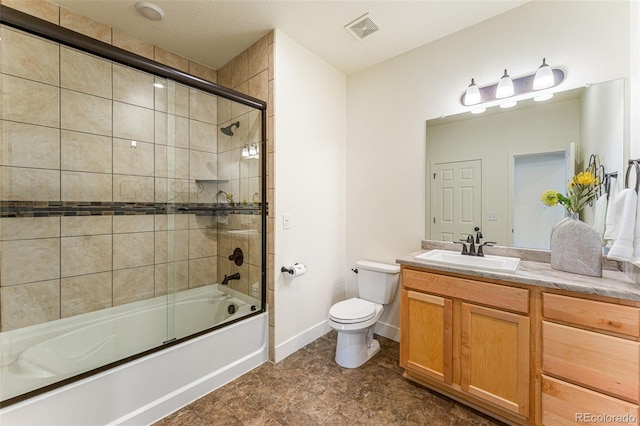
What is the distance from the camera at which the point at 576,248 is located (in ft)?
4.55

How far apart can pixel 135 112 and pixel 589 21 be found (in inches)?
125

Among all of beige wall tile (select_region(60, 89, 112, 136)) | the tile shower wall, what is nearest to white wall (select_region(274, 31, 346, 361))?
the tile shower wall

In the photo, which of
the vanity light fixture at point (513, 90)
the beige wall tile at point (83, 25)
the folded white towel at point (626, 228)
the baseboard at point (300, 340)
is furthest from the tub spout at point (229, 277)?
the folded white towel at point (626, 228)

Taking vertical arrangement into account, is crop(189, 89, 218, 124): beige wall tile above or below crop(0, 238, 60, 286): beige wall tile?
above

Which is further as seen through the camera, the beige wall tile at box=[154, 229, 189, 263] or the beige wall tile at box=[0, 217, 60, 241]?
the beige wall tile at box=[154, 229, 189, 263]

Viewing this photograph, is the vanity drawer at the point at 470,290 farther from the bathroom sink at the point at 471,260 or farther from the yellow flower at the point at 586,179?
the yellow flower at the point at 586,179

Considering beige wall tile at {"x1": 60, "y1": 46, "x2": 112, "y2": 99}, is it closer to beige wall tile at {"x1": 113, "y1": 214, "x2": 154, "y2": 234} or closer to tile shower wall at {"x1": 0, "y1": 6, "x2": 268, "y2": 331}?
tile shower wall at {"x1": 0, "y1": 6, "x2": 268, "y2": 331}

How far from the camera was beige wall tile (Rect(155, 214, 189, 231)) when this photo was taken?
7.29ft

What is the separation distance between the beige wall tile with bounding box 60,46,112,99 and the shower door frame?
0.23 meters

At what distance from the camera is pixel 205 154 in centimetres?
239

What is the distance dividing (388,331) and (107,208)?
8.64 ft

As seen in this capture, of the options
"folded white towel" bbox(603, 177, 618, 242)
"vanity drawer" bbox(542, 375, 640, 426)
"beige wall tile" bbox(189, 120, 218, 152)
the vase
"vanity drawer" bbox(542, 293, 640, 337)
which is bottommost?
"vanity drawer" bbox(542, 375, 640, 426)

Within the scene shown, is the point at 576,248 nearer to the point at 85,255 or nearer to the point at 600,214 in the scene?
the point at 600,214

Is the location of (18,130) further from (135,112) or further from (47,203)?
(135,112)
